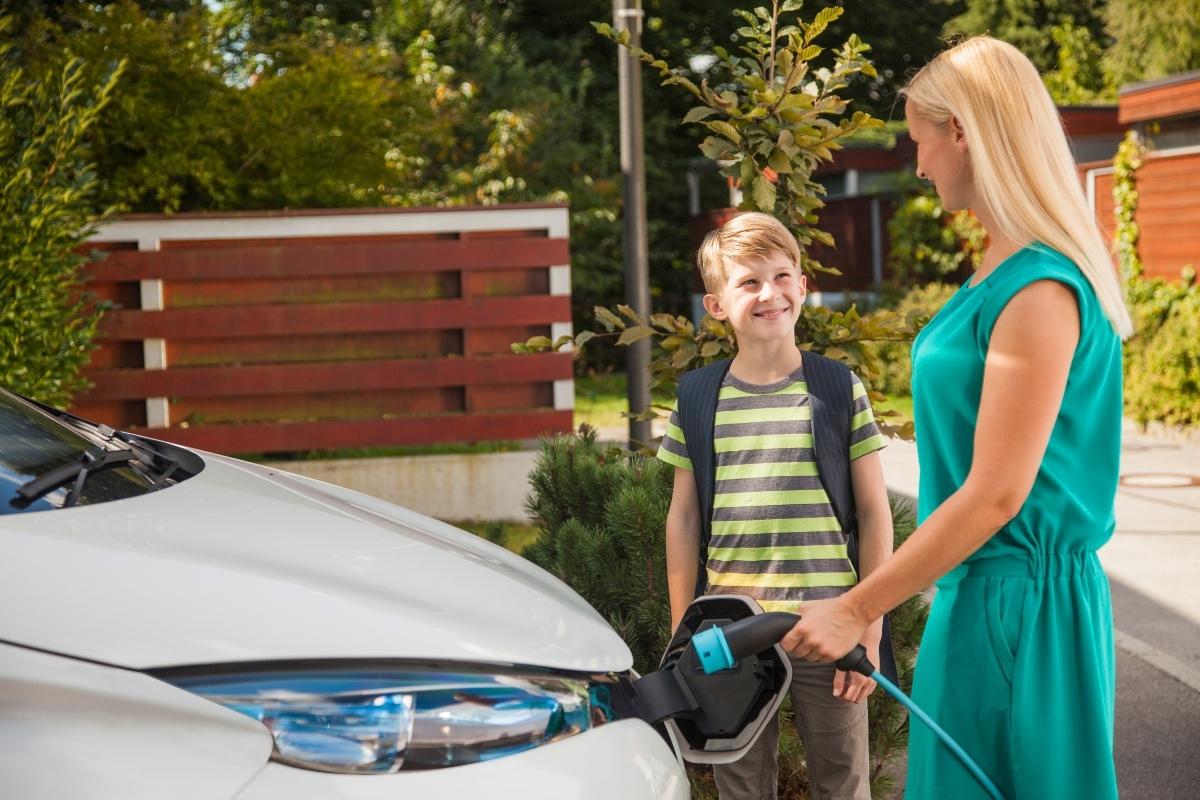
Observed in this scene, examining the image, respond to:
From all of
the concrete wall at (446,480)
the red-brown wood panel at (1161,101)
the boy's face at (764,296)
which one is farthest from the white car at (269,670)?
the red-brown wood panel at (1161,101)

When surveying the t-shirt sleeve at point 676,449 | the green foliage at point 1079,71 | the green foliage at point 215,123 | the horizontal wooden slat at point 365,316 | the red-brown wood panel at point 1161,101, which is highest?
the green foliage at point 1079,71

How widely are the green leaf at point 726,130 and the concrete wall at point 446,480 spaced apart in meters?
4.42

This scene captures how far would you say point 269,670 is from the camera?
5.92ft

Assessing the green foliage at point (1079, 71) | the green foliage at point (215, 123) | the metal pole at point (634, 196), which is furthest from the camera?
the green foliage at point (1079, 71)

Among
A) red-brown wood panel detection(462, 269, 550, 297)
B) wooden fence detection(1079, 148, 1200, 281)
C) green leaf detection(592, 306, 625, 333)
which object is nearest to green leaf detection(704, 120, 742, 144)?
green leaf detection(592, 306, 625, 333)

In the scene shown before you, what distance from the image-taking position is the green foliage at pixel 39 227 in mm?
5801

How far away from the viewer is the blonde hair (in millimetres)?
1900

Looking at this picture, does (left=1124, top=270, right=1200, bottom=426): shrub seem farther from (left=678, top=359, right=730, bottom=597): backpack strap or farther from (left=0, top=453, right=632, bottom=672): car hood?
(left=0, top=453, right=632, bottom=672): car hood

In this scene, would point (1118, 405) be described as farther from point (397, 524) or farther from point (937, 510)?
point (397, 524)

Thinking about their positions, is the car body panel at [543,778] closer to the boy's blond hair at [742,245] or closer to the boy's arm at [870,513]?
the boy's arm at [870,513]

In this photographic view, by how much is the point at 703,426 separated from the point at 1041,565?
3.49 ft

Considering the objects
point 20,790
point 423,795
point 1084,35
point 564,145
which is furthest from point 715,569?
point 1084,35

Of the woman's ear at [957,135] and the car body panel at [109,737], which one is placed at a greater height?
the woman's ear at [957,135]

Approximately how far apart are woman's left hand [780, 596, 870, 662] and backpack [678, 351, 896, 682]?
0.83 metres
